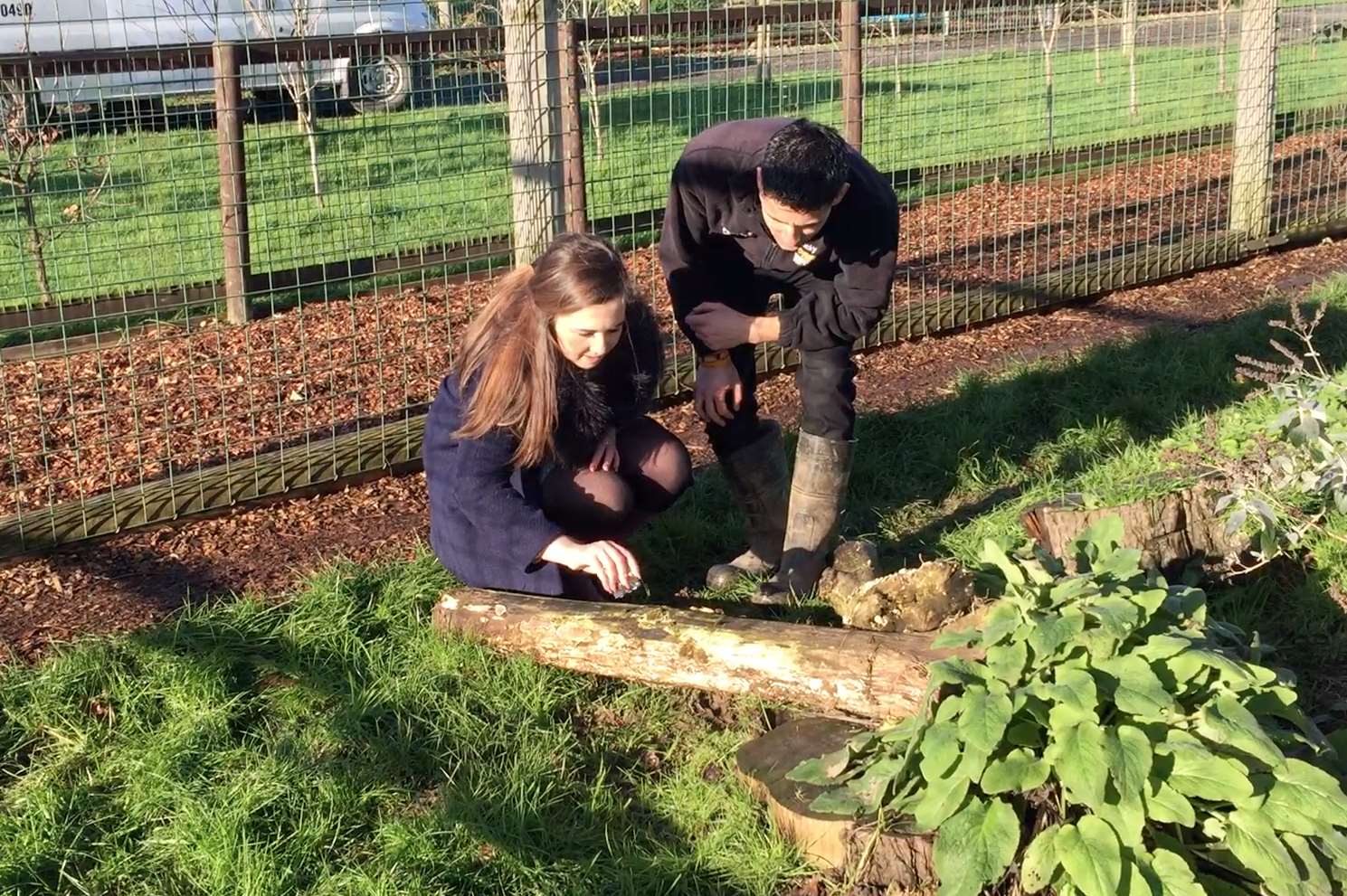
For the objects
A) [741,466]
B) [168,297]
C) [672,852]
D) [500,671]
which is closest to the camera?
[672,852]

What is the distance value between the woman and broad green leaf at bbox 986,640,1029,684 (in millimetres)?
1049

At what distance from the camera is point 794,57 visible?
784cm

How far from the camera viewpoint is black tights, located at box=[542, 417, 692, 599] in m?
4.08

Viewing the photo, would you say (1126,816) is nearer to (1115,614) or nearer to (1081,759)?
(1081,759)

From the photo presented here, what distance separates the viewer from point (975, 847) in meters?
2.64

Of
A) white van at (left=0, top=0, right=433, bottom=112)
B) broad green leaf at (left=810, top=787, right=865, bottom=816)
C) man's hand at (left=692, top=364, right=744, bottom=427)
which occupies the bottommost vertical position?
broad green leaf at (left=810, top=787, right=865, bottom=816)

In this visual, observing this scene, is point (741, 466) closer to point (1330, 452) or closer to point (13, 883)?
point (1330, 452)

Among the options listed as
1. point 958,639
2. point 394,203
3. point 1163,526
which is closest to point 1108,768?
point 958,639

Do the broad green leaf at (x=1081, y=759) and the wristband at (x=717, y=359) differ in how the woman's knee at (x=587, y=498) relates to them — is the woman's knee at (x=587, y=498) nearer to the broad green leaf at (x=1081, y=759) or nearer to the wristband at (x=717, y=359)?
the wristband at (x=717, y=359)

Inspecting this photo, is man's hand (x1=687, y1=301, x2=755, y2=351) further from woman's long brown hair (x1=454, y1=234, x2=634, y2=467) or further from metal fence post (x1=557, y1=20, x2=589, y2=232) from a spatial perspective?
metal fence post (x1=557, y1=20, x2=589, y2=232)

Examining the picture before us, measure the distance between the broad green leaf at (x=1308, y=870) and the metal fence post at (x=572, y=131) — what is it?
3.45 meters

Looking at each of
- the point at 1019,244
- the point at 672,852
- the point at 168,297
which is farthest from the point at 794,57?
the point at 672,852

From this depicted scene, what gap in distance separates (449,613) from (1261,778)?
2.13 m

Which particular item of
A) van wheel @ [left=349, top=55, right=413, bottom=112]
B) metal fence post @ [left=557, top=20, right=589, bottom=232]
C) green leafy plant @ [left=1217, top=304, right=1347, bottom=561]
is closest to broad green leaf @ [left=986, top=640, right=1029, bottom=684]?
green leafy plant @ [left=1217, top=304, right=1347, bottom=561]
